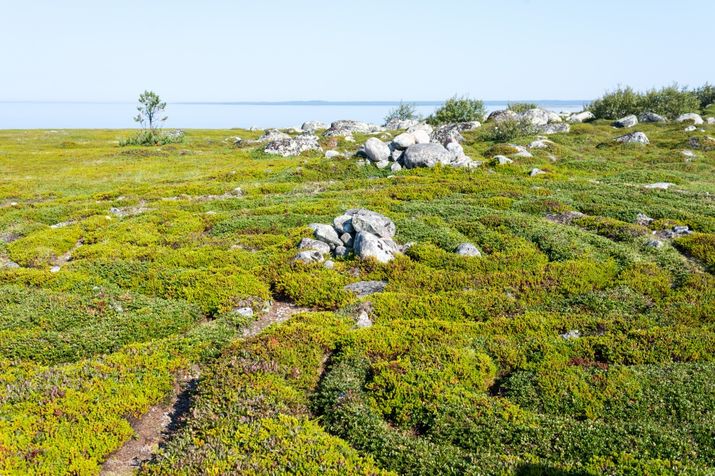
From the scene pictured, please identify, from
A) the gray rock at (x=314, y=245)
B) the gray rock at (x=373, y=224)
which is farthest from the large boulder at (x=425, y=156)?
the gray rock at (x=314, y=245)

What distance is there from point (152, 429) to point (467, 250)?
46.5 ft

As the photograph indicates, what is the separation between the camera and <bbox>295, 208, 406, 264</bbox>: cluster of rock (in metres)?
19.5

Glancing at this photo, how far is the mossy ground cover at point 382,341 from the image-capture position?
9.39 meters

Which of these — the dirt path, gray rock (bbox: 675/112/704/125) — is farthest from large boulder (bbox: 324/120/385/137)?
the dirt path

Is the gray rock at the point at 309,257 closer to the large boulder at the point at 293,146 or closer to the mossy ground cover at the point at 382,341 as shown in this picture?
the mossy ground cover at the point at 382,341

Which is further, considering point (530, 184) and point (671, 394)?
point (530, 184)

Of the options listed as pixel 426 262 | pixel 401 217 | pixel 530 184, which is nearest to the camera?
pixel 426 262

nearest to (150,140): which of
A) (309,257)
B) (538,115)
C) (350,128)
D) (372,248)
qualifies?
(350,128)

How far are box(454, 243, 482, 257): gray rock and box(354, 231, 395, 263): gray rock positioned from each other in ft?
9.75

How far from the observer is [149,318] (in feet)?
49.3

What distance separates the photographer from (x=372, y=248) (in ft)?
64.2

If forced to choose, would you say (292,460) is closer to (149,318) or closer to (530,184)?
(149,318)

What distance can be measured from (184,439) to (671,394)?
11317 millimetres

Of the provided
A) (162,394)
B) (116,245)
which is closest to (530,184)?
(116,245)
